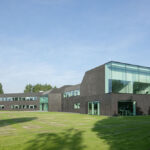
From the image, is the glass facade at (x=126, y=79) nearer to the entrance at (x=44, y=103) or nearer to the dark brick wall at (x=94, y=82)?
the dark brick wall at (x=94, y=82)

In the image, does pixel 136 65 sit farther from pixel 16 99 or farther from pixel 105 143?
pixel 16 99

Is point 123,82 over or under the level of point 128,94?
over

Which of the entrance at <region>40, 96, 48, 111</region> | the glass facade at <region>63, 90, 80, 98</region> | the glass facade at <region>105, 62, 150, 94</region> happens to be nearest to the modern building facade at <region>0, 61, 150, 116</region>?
the glass facade at <region>105, 62, 150, 94</region>

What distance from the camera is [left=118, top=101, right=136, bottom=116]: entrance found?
30.1 metres

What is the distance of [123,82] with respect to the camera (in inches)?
1221

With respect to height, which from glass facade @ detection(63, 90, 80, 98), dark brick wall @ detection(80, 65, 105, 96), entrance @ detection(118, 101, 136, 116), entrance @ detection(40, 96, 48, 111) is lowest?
entrance @ detection(40, 96, 48, 111)

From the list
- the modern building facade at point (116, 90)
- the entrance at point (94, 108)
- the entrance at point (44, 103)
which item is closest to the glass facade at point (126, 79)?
the modern building facade at point (116, 90)

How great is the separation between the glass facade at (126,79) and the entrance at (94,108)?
3854 millimetres

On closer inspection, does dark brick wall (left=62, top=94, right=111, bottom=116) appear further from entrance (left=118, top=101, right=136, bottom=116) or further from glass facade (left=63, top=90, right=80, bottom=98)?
entrance (left=118, top=101, right=136, bottom=116)

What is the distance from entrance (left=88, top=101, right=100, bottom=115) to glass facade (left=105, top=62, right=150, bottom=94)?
385 cm

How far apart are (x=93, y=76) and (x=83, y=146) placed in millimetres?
27831

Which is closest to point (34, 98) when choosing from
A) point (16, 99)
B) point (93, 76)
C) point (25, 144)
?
point (16, 99)

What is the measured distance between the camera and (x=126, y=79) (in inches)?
1237

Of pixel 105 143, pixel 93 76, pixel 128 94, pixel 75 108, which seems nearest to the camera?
pixel 105 143
